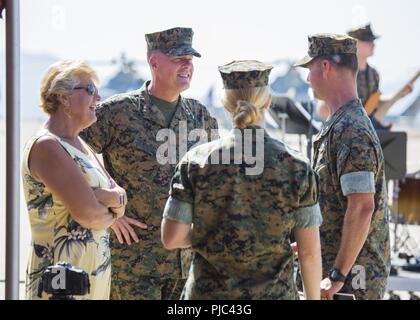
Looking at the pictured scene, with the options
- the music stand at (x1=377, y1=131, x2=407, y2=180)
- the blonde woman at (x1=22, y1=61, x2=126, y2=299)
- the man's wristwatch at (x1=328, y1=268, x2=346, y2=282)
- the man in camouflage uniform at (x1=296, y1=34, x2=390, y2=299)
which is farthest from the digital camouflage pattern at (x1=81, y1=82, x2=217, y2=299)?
the music stand at (x1=377, y1=131, x2=407, y2=180)

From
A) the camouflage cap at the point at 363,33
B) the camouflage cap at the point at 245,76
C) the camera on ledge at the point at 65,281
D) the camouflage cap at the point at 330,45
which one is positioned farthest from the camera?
the camouflage cap at the point at 363,33

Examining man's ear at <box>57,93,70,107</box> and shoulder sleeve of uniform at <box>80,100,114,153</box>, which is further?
shoulder sleeve of uniform at <box>80,100,114,153</box>

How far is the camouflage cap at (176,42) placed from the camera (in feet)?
16.5

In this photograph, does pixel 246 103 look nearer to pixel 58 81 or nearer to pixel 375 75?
pixel 58 81

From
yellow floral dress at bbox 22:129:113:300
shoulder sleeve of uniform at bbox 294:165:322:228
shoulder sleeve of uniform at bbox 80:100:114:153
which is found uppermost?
shoulder sleeve of uniform at bbox 80:100:114:153

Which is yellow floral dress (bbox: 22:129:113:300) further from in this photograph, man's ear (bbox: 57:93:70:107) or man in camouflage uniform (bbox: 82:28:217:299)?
man in camouflage uniform (bbox: 82:28:217:299)

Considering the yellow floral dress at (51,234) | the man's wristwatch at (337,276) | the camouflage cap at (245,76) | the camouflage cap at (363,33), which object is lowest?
the man's wristwatch at (337,276)

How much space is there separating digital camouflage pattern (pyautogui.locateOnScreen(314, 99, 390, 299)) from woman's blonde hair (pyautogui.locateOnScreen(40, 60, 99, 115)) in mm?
1195

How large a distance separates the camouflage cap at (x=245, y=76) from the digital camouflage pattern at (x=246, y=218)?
238 mm

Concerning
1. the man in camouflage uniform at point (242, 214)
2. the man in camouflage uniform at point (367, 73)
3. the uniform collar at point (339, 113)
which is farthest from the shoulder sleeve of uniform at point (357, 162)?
the man in camouflage uniform at point (367, 73)

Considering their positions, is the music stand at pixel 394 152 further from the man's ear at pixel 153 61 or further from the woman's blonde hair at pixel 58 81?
the woman's blonde hair at pixel 58 81

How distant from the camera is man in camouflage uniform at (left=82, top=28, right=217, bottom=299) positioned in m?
4.86

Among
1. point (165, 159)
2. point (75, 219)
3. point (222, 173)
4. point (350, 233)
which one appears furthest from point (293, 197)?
point (165, 159)
